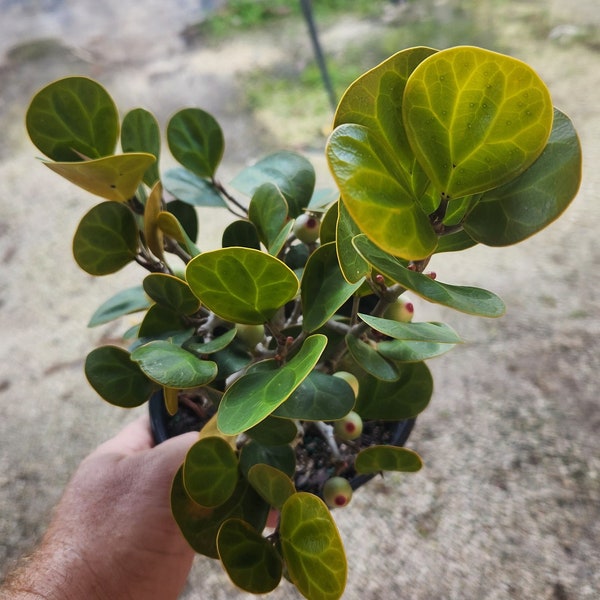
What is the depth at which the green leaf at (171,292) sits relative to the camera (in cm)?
50

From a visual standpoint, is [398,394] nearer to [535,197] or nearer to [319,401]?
[319,401]

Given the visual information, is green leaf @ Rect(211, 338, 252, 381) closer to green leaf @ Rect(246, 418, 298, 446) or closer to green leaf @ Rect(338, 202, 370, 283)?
green leaf @ Rect(246, 418, 298, 446)

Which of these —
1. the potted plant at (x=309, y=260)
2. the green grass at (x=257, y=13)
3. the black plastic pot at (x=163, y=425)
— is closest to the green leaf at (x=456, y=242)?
the potted plant at (x=309, y=260)

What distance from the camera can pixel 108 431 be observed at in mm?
1078

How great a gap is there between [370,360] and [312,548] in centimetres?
15

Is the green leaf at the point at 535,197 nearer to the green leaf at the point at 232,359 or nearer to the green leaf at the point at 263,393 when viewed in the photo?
the green leaf at the point at 263,393

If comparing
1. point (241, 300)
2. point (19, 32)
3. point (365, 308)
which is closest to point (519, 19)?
point (365, 308)

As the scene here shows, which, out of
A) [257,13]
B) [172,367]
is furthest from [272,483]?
[257,13]

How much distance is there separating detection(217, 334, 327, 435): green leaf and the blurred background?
0.47 meters

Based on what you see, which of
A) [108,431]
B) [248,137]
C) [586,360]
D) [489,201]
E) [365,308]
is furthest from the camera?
[248,137]

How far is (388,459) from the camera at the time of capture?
54cm

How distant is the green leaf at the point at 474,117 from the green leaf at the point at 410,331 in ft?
0.30

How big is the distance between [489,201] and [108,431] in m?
0.89

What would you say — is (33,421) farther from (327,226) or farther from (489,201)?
(489,201)
